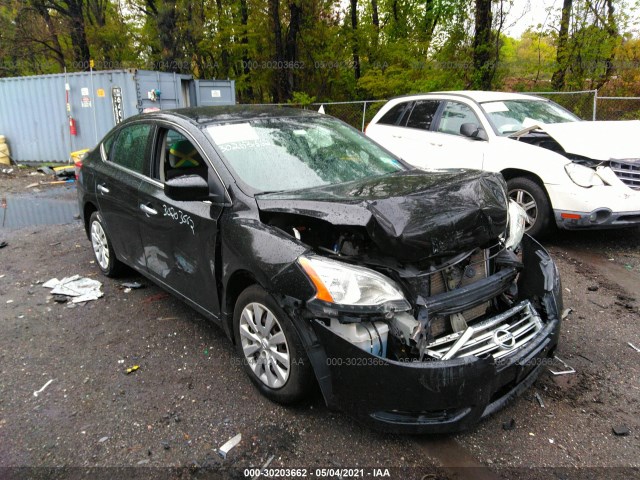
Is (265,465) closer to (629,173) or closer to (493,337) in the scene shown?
(493,337)

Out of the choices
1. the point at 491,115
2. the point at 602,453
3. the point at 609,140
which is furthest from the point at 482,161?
the point at 602,453

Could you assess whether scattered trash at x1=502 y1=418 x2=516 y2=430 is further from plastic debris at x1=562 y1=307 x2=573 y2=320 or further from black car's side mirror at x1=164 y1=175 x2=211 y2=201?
black car's side mirror at x1=164 y1=175 x2=211 y2=201

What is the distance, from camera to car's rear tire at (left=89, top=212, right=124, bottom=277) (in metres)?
4.82

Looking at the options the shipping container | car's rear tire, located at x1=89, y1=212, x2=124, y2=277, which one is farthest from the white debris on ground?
the shipping container

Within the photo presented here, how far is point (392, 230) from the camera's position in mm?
2375

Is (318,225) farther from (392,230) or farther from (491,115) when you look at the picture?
(491,115)

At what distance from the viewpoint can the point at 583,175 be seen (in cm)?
515

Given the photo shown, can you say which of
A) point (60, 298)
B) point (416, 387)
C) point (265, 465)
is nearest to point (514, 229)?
point (416, 387)

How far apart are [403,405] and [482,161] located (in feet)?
14.7

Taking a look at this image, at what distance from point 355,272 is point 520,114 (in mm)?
5103

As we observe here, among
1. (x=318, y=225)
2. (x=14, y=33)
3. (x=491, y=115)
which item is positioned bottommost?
(x=318, y=225)

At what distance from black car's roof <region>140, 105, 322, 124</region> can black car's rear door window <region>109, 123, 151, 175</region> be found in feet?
0.63

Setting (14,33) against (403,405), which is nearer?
(403,405)

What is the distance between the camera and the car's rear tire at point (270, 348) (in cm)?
258
